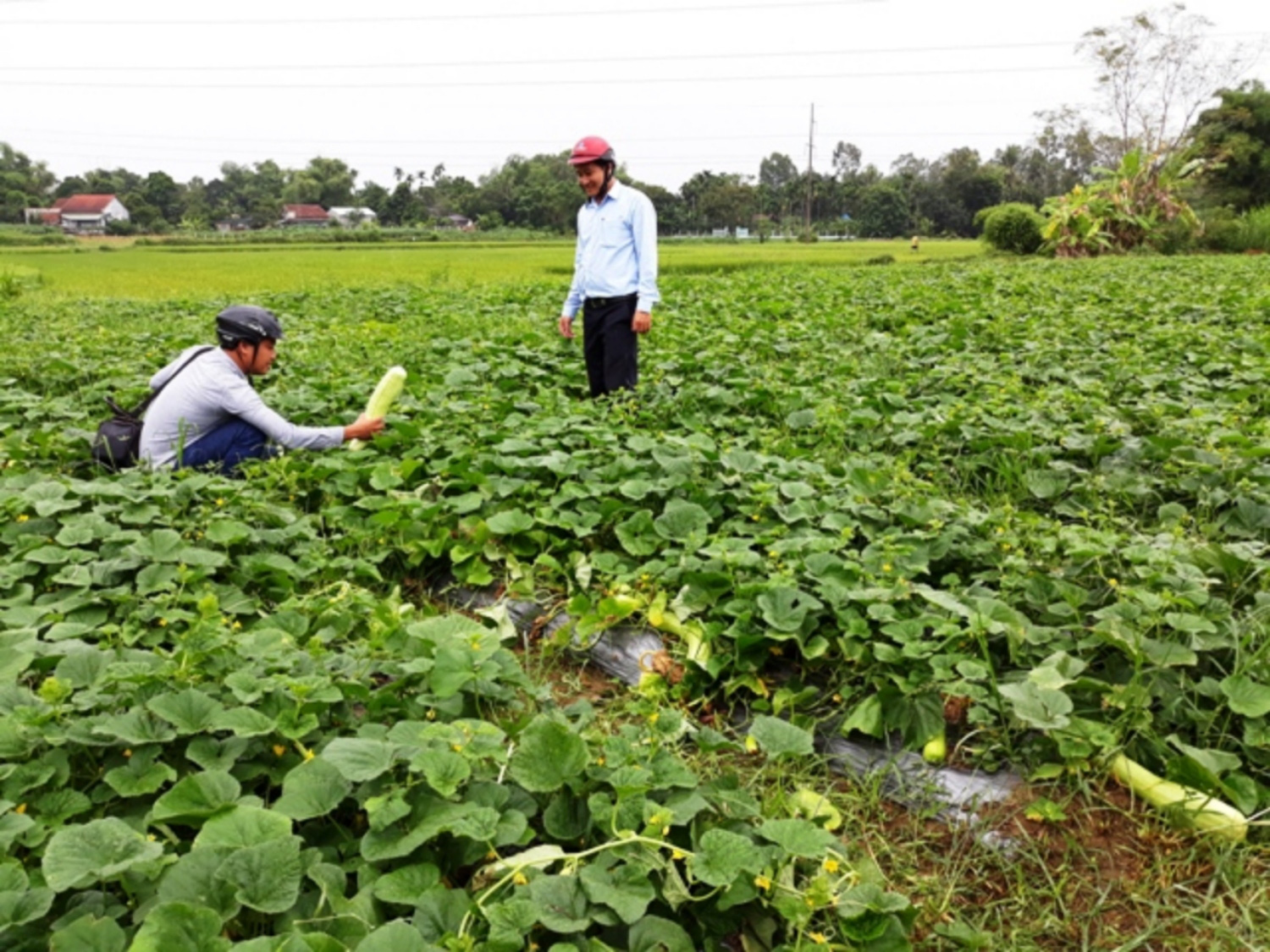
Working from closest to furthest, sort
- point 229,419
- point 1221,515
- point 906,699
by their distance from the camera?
point 906,699, point 1221,515, point 229,419

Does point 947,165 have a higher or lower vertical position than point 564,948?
higher

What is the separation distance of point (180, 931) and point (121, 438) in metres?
3.46

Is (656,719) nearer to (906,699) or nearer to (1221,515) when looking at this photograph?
(906,699)

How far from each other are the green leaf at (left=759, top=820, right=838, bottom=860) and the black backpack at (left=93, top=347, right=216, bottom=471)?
11.9 feet

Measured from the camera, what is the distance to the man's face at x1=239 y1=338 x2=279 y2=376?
14.2ft

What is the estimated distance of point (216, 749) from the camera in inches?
79.2

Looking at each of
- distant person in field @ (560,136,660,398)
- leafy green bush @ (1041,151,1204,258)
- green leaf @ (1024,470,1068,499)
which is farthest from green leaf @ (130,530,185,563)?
leafy green bush @ (1041,151,1204,258)

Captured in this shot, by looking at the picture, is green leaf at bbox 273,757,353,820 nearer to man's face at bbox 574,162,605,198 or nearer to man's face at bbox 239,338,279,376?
man's face at bbox 239,338,279,376

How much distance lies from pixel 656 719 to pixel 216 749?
97cm

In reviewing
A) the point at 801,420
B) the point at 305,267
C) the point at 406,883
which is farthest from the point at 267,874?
the point at 305,267

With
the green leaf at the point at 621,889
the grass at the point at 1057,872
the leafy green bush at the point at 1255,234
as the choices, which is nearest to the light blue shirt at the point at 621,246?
the grass at the point at 1057,872

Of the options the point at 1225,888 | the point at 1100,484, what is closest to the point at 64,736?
the point at 1225,888

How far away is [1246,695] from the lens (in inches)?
89.9

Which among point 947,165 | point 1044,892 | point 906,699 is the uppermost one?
point 947,165
